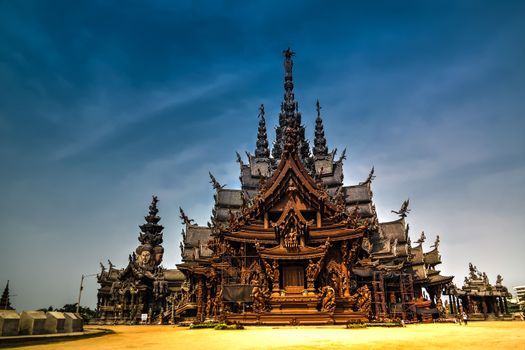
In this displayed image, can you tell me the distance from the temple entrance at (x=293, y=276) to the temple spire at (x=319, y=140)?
36.4 m

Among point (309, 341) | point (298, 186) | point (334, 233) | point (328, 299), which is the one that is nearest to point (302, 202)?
point (298, 186)

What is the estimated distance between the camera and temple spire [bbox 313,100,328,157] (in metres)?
59.8

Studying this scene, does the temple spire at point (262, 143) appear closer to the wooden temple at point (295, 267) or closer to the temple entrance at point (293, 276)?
the wooden temple at point (295, 267)

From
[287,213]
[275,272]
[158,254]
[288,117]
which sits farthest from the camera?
[288,117]

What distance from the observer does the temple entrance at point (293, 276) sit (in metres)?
23.1

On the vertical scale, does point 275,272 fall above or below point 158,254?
below

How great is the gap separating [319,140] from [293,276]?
42.3 m

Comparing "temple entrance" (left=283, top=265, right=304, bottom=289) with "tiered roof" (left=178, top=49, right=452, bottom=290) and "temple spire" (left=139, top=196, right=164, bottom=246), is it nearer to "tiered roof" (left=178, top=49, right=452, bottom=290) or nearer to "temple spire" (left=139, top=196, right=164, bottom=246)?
"tiered roof" (left=178, top=49, right=452, bottom=290)

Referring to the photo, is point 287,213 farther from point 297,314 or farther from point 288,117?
point 288,117

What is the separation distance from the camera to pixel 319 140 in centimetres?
6238

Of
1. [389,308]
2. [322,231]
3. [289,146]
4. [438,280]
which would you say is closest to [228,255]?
[322,231]

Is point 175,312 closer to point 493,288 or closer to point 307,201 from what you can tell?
point 307,201

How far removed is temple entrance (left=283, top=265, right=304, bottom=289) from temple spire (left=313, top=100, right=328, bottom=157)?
3638cm

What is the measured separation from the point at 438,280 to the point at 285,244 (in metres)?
24.9
